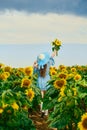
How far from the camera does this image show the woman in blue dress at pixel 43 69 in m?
12.3

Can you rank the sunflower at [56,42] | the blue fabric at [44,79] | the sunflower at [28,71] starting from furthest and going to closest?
the sunflower at [56,42]
the blue fabric at [44,79]
the sunflower at [28,71]

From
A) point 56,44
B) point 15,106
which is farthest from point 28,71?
point 15,106

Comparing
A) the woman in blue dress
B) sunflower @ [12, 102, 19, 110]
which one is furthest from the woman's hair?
sunflower @ [12, 102, 19, 110]

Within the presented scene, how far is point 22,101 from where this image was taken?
7.93m

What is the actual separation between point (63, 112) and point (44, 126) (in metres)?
4.15

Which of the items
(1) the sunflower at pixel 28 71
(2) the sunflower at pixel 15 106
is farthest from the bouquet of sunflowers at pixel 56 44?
(2) the sunflower at pixel 15 106

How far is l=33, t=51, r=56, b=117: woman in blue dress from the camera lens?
1234cm

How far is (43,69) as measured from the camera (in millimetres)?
12586

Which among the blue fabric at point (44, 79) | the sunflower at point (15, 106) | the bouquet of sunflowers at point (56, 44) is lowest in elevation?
the sunflower at point (15, 106)

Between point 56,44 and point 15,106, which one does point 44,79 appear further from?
point 15,106

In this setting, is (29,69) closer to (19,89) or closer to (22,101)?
(19,89)

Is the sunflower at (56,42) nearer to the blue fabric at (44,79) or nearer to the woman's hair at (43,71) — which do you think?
the blue fabric at (44,79)

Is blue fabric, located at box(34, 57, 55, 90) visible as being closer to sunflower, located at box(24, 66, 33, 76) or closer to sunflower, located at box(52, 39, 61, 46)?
sunflower, located at box(24, 66, 33, 76)

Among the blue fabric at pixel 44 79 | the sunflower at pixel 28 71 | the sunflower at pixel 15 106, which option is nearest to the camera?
the sunflower at pixel 15 106
